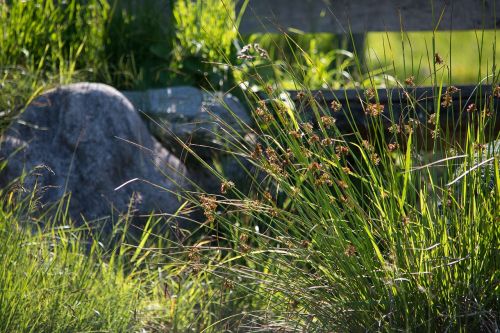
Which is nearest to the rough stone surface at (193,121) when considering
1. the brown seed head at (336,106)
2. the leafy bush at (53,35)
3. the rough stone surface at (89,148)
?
the rough stone surface at (89,148)

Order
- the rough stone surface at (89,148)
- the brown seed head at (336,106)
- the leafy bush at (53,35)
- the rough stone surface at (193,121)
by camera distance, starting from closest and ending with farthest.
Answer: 1. the brown seed head at (336,106)
2. the rough stone surface at (89,148)
3. the rough stone surface at (193,121)
4. the leafy bush at (53,35)

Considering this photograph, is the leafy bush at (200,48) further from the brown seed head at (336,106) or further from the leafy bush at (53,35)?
the brown seed head at (336,106)

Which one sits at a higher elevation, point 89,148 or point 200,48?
point 200,48

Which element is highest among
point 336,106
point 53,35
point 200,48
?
point 336,106

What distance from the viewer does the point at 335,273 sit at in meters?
2.66

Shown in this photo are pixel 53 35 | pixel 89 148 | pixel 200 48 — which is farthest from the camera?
pixel 200 48

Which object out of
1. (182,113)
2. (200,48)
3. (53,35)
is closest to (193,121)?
(182,113)

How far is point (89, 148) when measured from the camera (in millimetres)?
4574

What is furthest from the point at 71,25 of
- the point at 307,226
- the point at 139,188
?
the point at 307,226

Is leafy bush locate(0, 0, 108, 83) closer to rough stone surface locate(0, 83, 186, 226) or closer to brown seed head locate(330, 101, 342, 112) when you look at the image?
rough stone surface locate(0, 83, 186, 226)

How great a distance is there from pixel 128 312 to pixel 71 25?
114 inches

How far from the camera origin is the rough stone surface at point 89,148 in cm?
446

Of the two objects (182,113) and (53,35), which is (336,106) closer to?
(182,113)

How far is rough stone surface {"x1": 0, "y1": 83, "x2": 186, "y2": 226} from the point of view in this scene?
176 inches
